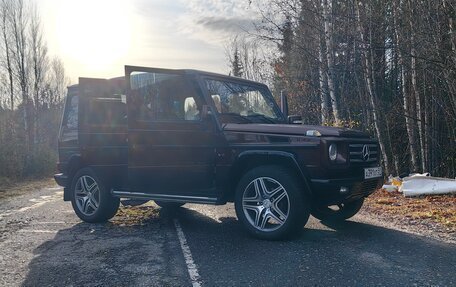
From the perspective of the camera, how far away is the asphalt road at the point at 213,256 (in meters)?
3.77

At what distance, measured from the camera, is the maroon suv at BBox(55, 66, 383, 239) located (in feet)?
16.0

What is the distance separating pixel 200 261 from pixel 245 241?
951mm

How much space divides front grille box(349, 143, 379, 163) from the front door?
1.81 m

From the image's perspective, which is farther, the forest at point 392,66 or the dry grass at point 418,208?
the forest at point 392,66

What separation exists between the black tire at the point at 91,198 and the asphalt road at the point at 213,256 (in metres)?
0.26

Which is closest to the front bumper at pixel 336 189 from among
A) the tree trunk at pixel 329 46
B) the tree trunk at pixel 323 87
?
the tree trunk at pixel 329 46

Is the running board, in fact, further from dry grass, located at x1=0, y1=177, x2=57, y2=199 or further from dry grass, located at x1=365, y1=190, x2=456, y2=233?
dry grass, located at x1=0, y1=177, x2=57, y2=199

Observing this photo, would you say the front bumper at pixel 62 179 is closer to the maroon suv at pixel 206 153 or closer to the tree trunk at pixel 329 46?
the maroon suv at pixel 206 153

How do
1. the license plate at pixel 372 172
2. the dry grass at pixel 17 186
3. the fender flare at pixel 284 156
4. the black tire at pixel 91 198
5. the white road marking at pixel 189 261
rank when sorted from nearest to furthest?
the white road marking at pixel 189 261 < the fender flare at pixel 284 156 < the license plate at pixel 372 172 < the black tire at pixel 91 198 < the dry grass at pixel 17 186

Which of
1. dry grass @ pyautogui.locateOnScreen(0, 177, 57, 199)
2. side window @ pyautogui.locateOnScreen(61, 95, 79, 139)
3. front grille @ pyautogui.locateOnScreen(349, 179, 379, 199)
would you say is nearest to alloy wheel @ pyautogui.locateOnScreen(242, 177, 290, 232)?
front grille @ pyautogui.locateOnScreen(349, 179, 379, 199)

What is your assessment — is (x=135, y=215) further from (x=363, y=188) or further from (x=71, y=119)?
(x=363, y=188)

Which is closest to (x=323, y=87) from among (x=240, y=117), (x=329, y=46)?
(x=329, y=46)

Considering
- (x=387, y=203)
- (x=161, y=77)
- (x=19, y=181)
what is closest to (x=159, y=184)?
(x=161, y=77)

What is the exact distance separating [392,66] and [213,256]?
391 inches
